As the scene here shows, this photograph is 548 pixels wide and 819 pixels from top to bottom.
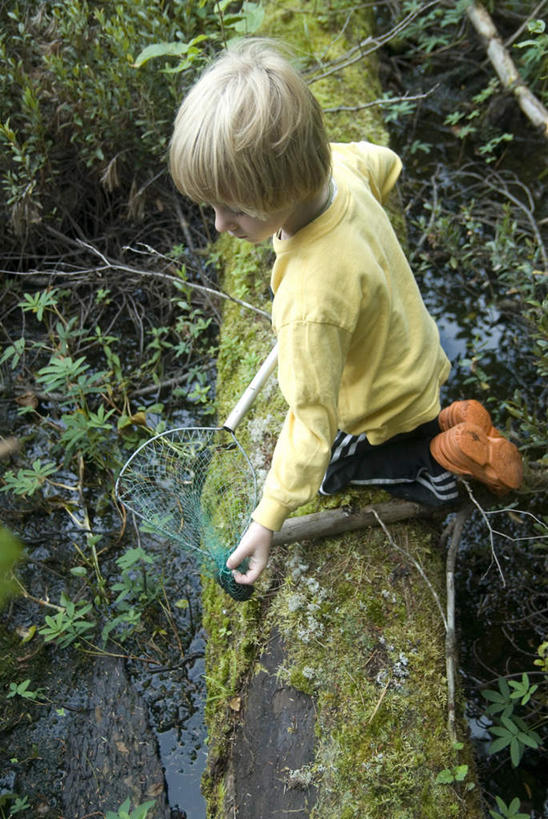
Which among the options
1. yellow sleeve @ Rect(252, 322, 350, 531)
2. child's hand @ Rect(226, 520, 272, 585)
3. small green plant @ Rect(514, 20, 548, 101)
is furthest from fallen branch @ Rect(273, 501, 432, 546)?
small green plant @ Rect(514, 20, 548, 101)

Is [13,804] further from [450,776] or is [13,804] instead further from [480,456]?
[480,456]

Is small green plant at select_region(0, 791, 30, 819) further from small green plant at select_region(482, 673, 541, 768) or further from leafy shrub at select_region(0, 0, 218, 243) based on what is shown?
leafy shrub at select_region(0, 0, 218, 243)

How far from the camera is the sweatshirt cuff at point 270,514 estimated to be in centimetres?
194

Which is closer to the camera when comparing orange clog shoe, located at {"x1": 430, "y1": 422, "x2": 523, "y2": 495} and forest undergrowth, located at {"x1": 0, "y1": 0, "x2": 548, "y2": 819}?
orange clog shoe, located at {"x1": 430, "y1": 422, "x2": 523, "y2": 495}

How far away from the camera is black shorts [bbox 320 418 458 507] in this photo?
2.44 meters

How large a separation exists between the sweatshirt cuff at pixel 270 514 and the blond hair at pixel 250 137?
819 millimetres

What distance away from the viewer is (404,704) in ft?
6.74

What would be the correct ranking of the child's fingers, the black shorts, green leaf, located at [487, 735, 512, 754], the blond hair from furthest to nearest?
1. the black shorts
2. green leaf, located at [487, 735, 512, 754]
3. the child's fingers
4. the blond hair

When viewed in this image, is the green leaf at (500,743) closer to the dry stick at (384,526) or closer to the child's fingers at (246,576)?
the dry stick at (384,526)

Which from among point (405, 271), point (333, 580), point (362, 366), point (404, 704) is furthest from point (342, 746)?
point (405, 271)

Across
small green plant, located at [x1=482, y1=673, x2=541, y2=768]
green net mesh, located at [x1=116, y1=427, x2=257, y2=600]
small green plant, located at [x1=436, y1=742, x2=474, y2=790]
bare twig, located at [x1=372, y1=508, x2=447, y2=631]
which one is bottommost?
small green plant, located at [x1=482, y1=673, x2=541, y2=768]

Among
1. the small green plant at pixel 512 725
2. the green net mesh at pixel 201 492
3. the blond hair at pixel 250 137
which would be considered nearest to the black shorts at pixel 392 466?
the green net mesh at pixel 201 492

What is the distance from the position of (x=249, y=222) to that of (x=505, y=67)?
3.37m

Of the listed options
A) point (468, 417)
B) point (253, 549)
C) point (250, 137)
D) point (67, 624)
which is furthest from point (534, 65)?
point (67, 624)
